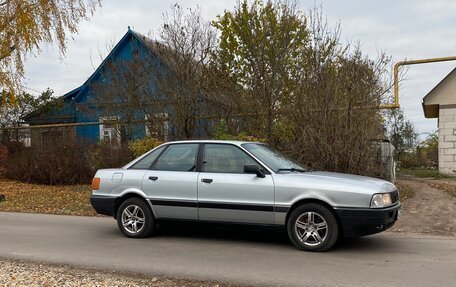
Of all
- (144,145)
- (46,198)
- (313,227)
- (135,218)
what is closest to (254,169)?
(313,227)

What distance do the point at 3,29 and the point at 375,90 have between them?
40.3 feet

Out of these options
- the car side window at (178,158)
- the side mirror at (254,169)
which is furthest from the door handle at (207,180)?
the side mirror at (254,169)

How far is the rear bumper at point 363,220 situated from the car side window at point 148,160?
124 inches

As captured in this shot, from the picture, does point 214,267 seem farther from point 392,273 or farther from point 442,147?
point 442,147

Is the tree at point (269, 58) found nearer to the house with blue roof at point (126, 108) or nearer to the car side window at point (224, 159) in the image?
the house with blue roof at point (126, 108)

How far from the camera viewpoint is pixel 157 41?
14.7m

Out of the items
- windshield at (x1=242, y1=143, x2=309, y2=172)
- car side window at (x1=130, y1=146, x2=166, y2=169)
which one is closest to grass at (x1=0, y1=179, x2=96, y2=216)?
car side window at (x1=130, y1=146, x2=166, y2=169)

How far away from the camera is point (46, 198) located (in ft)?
44.7

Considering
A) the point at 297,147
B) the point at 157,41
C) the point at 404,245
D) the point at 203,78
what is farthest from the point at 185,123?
the point at 404,245

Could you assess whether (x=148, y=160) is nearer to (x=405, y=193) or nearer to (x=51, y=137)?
(x=405, y=193)

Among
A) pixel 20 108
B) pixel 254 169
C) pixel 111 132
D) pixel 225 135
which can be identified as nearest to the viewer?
pixel 254 169

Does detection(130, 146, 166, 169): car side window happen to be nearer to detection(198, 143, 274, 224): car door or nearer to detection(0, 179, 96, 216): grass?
detection(198, 143, 274, 224): car door

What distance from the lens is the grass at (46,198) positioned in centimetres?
1152

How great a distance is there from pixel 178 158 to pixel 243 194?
1.40m
